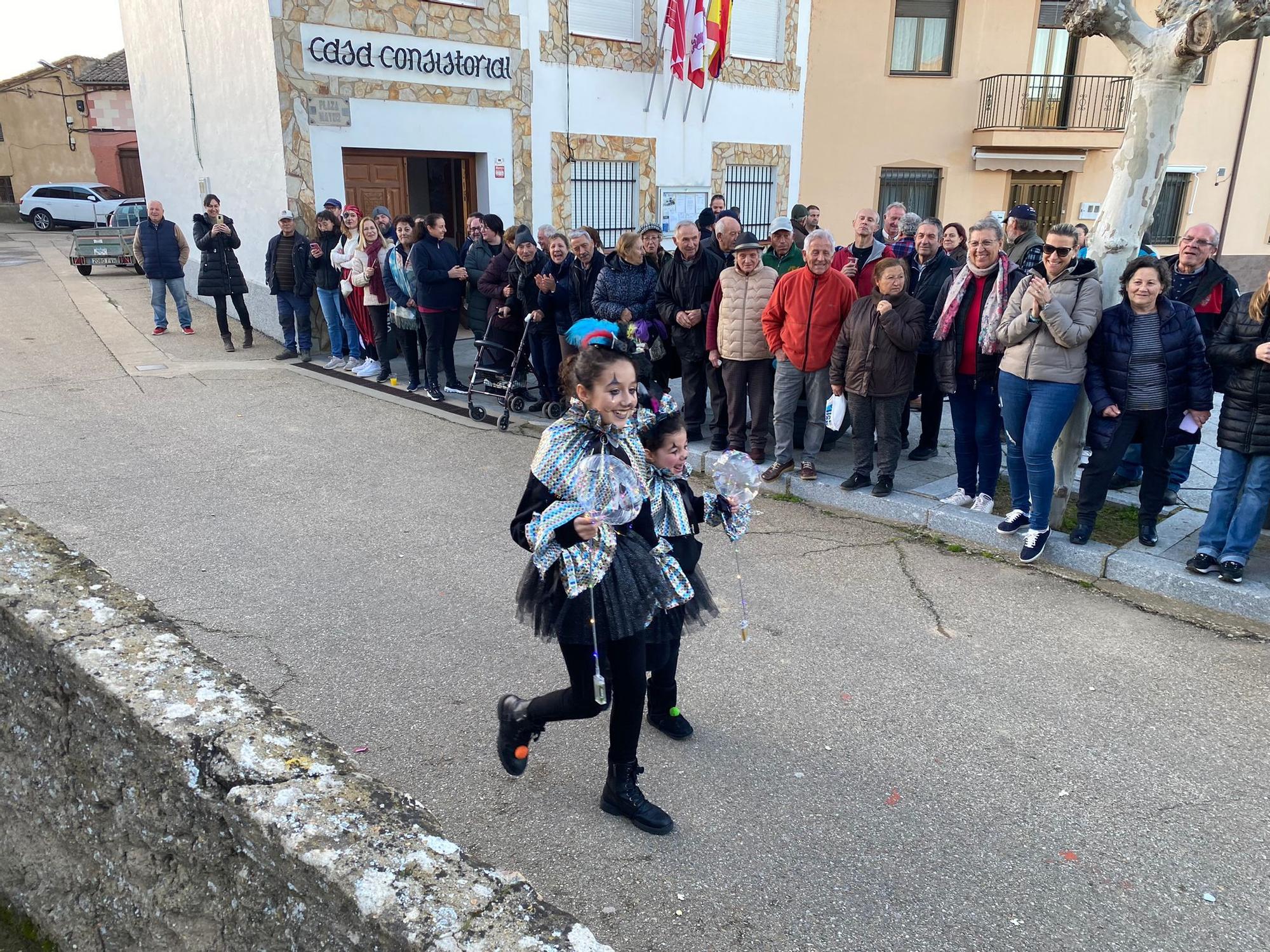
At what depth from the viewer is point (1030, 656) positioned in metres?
4.77

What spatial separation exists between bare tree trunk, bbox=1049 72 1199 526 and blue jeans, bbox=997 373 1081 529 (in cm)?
27

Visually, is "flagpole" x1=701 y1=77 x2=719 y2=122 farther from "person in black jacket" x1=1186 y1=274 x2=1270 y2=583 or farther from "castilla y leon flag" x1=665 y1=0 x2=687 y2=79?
"person in black jacket" x1=1186 y1=274 x2=1270 y2=583

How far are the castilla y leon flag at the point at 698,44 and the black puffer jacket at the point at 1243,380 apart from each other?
10882 millimetres

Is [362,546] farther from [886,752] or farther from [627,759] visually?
[886,752]

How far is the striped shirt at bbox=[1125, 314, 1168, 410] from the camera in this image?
215 inches

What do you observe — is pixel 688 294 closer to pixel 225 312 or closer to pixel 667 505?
pixel 667 505

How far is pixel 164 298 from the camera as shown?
45.5 ft

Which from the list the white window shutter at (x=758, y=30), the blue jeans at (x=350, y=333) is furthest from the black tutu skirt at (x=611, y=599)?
the white window shutter at (x=758, y=30)

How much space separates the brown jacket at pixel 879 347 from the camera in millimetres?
6500

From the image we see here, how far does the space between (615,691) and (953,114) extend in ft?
61.3

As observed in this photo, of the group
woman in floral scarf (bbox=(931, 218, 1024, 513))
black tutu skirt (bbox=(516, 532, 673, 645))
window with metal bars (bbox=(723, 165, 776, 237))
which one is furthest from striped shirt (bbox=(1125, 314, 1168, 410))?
window with metal bars (bbox=(723, 165, 776, 237))

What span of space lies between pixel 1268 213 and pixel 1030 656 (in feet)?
70.0

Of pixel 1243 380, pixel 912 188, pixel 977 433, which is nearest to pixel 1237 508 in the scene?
pixel 1243 380

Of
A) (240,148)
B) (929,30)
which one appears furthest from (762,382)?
(929,30)
